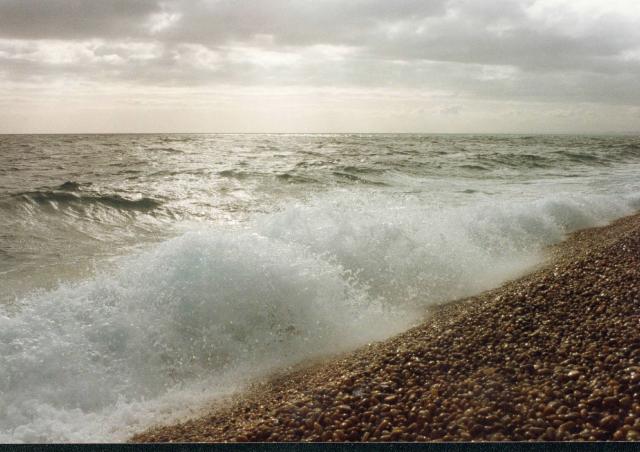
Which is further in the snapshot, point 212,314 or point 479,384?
point 212,314

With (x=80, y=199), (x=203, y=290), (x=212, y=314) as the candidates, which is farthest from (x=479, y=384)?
(x=80, y=199)

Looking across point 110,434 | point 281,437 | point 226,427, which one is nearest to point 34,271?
point 110,434

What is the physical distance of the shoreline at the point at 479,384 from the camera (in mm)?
2834

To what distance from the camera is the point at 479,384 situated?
3.25 m

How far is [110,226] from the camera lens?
1154 cm

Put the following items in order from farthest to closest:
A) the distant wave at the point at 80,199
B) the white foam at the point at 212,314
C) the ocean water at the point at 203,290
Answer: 1. the distant wave at the point at 80,199
2. the ocean water at the point at 203,290
3. the white foam at the point at 212,314

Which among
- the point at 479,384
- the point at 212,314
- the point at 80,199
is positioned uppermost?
the point at 80,199

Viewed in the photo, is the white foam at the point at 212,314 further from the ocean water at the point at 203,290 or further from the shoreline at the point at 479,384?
the shoreline at the point at 479,384

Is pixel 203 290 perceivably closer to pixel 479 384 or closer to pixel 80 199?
pixel 479 384

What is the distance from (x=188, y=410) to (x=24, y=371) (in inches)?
64.0

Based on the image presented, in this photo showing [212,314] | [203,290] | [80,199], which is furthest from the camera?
[80,199]

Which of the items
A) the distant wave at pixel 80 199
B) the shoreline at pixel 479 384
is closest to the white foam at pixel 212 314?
the shoreline at pixel 479 384

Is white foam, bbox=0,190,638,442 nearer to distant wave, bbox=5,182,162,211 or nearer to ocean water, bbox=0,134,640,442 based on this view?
ocean water, bbox=0,134,640,442

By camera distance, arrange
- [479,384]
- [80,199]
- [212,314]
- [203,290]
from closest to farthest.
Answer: [479,384], [212,314], [203,290], [80,199]
